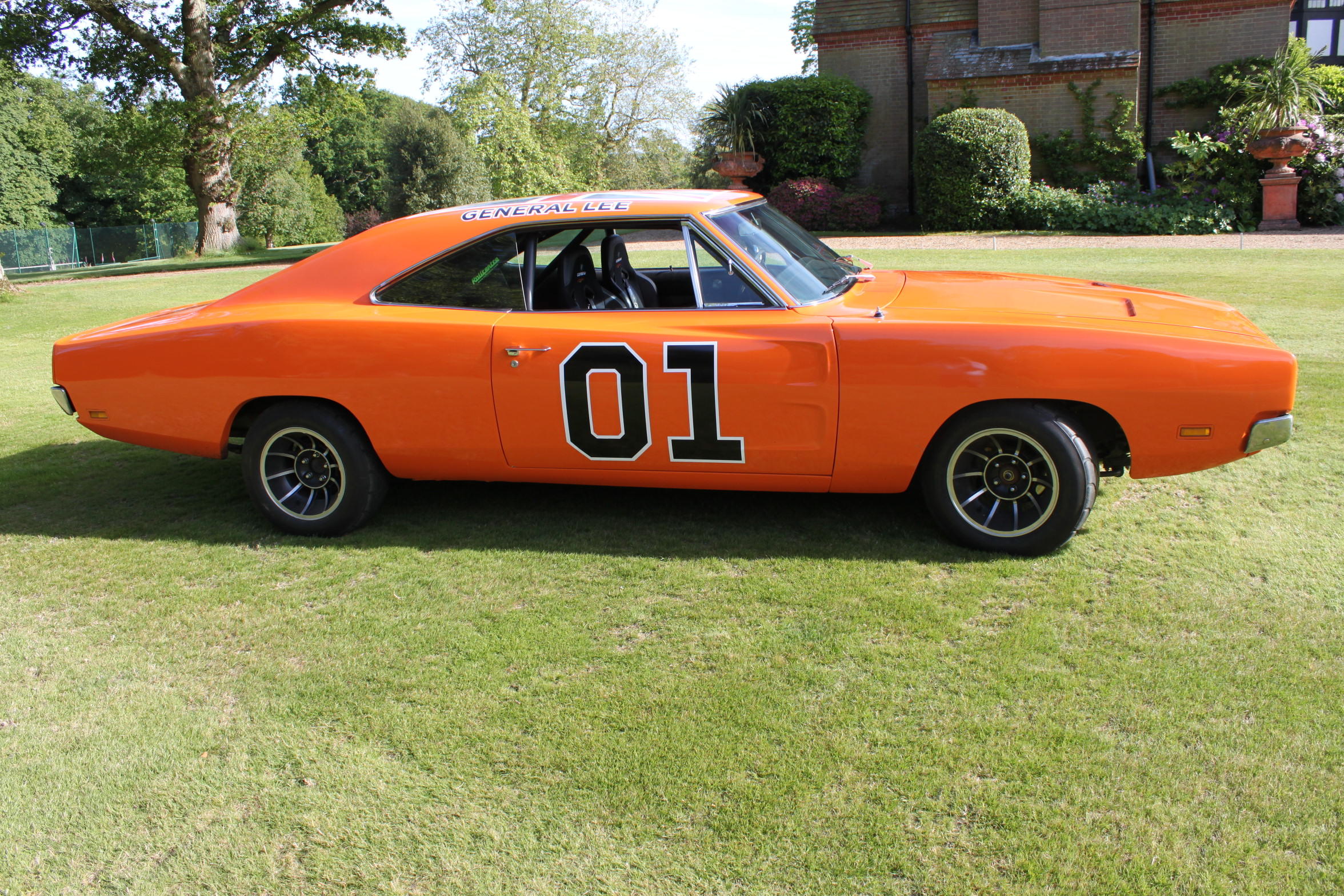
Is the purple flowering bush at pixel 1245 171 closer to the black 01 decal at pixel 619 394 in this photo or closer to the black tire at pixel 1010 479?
the black tire at pixel 1010 479

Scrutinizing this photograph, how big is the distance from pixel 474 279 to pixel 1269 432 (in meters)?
3.35

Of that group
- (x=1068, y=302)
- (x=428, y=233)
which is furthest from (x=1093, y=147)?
(x=428, y=233)

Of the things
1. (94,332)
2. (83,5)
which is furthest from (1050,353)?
(83,5)

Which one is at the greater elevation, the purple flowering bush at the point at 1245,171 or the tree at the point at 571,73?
the tree at the point at 571,73

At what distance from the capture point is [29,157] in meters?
50.1

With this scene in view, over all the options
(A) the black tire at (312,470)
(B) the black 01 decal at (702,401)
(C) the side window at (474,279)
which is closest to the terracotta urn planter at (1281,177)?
(B) the black 01 decal at (702,401)

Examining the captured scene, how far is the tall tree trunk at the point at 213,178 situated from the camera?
28.5 metres

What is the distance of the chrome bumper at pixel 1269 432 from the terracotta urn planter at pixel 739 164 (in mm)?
19527

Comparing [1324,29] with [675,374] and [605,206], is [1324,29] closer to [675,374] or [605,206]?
[605,206]

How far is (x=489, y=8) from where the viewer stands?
33.0m

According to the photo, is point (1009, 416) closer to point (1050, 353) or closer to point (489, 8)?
point (1050, 353)

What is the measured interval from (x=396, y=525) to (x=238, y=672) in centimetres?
144

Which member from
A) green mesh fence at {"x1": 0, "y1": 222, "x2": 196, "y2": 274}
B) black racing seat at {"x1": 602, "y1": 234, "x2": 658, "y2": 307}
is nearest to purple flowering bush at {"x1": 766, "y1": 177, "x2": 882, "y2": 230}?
black racing seat at {"x1": 602, "y1": 234, "x2": 658, "y2": 307}

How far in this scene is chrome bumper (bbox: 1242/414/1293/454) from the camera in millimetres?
3996
